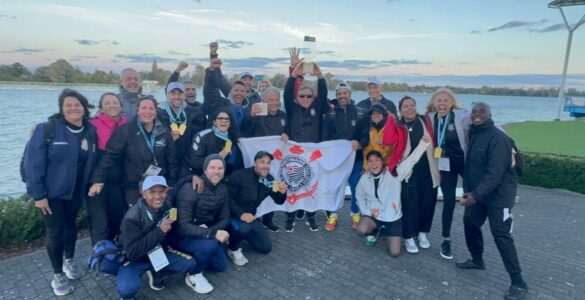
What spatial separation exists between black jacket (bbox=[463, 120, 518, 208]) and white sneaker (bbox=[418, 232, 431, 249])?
1.68m

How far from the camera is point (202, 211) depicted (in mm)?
4895

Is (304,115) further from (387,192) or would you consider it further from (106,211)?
(106,211)

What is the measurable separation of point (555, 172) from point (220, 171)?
34.7 feet

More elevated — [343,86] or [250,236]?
[343,86]

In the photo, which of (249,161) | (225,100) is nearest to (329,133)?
(249,161)

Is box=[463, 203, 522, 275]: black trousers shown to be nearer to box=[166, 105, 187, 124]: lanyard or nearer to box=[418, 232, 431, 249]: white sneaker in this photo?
box=[418, 232, 431, 249]: white sneaker

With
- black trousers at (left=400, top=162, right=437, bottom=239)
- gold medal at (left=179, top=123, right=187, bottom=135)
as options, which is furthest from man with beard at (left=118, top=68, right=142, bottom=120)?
black trousers at (left=400, top=162, right=437, bottom=239)

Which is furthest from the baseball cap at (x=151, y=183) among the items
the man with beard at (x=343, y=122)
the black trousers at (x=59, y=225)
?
the man with beard at (x=343, y=122)

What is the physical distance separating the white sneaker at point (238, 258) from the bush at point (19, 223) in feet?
11.1

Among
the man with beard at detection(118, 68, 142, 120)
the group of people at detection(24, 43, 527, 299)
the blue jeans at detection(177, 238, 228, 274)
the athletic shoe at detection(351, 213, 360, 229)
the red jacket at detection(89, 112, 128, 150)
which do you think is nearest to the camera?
the group of people at detection(24, 43, 527, 299)

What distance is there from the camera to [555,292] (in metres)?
4.72

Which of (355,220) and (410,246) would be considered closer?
(410,246)

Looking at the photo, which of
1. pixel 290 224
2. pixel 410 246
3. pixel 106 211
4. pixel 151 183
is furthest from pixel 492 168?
pixel 106 211

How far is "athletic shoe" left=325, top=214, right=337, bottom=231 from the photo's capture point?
6.84m
